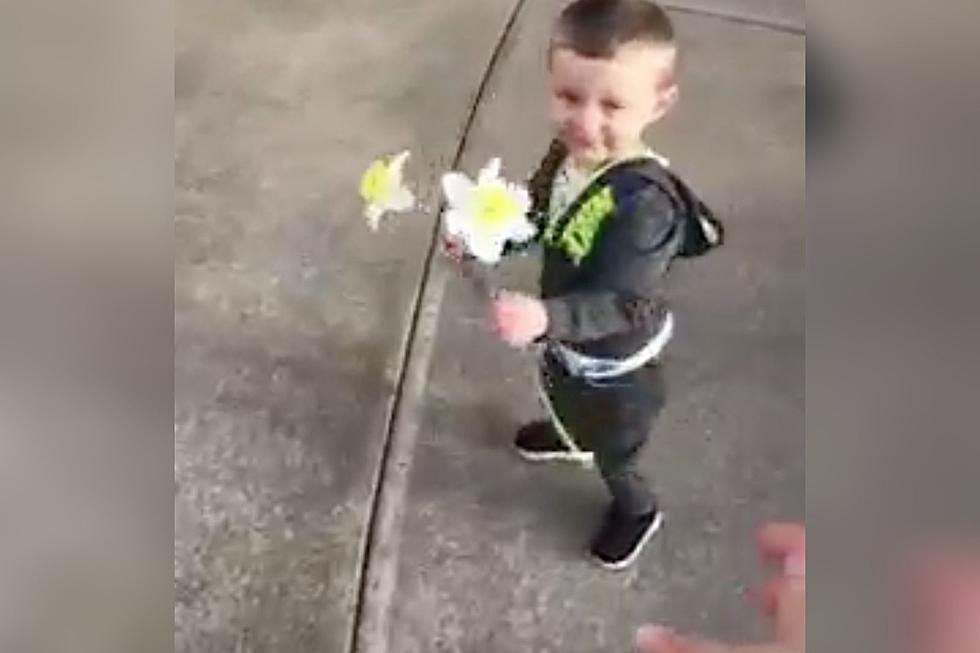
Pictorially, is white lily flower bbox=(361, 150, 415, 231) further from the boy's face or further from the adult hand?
the adult hand

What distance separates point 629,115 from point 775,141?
54 millimetres

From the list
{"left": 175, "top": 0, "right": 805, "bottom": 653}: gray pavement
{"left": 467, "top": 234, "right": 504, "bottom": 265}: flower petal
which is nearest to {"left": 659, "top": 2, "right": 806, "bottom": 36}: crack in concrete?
{"left": 175, "top": 0, "right": 805, "bottom": 653}: gray pavement

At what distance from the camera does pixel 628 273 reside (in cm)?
53

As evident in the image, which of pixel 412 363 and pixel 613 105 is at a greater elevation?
pixel 613 105

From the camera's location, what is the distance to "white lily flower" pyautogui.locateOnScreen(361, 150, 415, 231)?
560mm

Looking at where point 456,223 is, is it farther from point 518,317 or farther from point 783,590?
point 783,590

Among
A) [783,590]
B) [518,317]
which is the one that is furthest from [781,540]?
[518,317]

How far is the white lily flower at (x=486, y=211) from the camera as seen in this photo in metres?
0.54

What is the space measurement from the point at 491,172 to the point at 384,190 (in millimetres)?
46

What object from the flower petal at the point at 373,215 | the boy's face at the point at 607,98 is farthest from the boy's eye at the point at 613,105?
the flower petal at the point at 373,215

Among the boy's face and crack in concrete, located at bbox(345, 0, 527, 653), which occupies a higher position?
the boy's face

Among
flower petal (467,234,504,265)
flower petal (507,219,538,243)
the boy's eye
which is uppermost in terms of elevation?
the boy's eye

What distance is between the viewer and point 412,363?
0.56 metres

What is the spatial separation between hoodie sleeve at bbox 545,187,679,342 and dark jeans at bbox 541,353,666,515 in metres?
0.02
